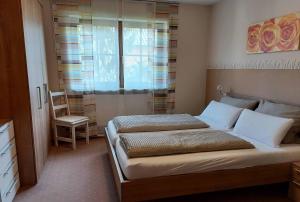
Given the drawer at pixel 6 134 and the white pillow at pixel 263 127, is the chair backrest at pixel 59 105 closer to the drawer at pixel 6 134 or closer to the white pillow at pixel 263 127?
the drawer at pixel 6 134

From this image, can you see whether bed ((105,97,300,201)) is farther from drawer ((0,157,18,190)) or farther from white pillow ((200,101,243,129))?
drawer ((0,157,18,190))

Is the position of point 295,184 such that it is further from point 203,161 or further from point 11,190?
point 11,190

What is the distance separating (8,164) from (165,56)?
2.94 metres

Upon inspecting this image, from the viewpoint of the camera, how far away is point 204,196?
2250 mm

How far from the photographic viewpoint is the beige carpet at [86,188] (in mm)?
2193

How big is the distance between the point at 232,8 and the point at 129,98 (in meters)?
2.37

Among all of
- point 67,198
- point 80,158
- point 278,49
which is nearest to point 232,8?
point 278,49

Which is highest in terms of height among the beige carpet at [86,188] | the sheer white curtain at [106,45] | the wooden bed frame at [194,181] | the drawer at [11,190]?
the sheer white curtain at [106,45]

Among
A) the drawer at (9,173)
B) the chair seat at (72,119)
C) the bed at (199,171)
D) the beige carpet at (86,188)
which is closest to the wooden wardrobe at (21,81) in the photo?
the drawer at (9,173)

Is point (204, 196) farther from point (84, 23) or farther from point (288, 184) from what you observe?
point (84, 23)

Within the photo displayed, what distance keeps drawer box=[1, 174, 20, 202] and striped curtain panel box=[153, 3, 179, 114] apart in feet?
8.17

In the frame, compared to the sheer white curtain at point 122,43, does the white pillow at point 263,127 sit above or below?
below

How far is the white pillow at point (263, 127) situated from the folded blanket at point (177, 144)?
0.25 metres

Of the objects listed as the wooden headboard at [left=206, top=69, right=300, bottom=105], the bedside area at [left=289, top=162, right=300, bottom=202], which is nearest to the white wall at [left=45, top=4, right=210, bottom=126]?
the wooden headboard at [left=206, top=69, right=300, bottom=105]
